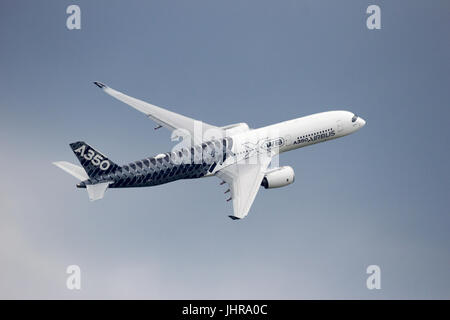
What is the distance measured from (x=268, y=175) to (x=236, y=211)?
20.9 feet

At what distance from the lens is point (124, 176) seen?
66.8m

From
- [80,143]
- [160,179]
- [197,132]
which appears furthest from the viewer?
[197,132]

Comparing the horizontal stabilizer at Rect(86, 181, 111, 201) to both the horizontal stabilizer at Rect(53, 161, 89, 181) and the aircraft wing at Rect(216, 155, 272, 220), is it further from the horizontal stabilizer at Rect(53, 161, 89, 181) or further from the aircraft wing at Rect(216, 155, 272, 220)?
the aircraft wing at Rect(216, 155, 272, 220)

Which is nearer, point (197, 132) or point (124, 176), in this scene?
point (124, 176)

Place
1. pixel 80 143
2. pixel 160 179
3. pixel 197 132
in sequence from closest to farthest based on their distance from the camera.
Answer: pixel 80 143
pixel 160 179
pixel 197 132

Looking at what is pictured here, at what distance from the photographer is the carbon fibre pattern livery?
217ft

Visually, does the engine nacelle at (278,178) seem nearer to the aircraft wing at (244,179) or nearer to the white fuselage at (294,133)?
the aircraft wing at (244,179)

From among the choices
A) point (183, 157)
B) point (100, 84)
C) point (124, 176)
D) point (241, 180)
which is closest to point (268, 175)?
point (241, 180)

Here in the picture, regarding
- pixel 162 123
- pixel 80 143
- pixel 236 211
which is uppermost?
pixel 162 123

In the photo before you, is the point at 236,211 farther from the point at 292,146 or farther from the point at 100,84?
the point at 100,84

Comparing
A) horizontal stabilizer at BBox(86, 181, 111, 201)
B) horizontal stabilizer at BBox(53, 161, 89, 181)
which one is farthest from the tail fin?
horizontal stabilizer at BBox(86, 181, 111, 201)

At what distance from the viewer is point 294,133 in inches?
2913

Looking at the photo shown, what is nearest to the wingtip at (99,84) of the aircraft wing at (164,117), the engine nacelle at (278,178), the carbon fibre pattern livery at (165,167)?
the aircraft wing at (164,117)

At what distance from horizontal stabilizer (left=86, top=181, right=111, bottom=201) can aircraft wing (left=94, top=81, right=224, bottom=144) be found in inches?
420
